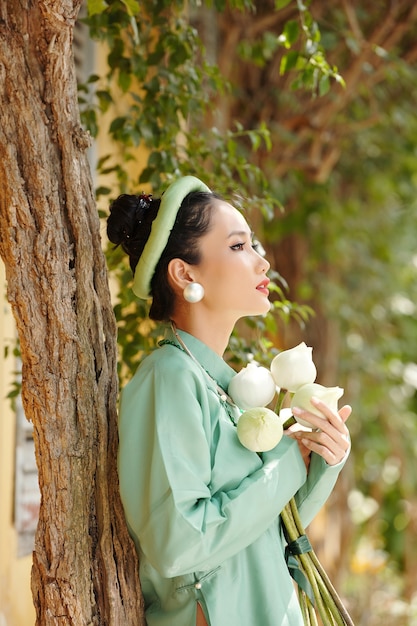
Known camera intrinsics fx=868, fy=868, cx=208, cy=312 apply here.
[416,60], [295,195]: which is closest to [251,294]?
[416,60]

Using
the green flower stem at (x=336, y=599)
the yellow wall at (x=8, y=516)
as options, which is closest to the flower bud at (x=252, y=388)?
the green flower stem at (x=336, y=599)

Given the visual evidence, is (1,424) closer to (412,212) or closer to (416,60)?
(416,60)

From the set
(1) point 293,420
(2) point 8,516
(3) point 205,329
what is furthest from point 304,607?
(2) point 8,516

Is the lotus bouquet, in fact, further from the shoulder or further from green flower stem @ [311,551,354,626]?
the shoulder

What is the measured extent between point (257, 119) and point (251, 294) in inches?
131

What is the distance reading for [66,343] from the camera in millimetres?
1636

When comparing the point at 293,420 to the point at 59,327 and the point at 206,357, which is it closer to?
the point at 206,357

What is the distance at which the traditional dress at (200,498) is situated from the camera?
4.89ft

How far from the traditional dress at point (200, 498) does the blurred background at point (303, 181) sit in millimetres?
800

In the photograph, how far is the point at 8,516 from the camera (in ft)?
9.37

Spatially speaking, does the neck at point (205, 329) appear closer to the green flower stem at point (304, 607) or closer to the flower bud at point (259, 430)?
the flower bud at point (259, 430)

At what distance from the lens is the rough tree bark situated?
1.59 m

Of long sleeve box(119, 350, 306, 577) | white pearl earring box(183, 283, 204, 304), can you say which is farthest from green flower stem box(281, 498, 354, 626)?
white pearl earring box(183, 283, 204, 304)

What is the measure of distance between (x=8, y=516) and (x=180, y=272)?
1463 millimetres
